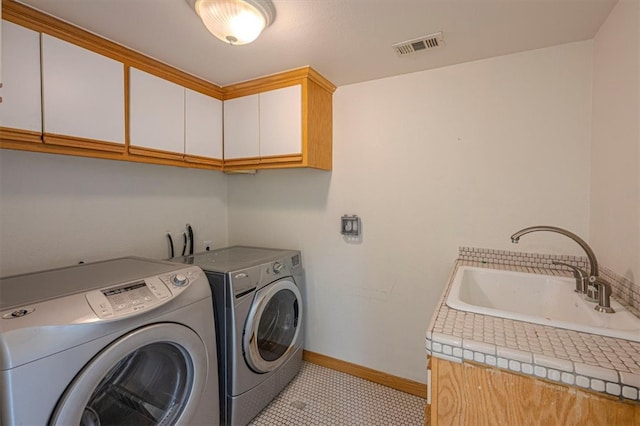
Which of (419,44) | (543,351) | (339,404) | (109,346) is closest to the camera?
(543,351)

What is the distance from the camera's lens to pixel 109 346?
1026 mm

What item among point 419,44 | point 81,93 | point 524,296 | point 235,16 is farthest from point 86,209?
point 524,296

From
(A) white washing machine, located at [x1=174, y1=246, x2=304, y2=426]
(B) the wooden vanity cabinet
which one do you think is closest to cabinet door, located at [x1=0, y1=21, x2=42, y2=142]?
(A) white washing machine, located at [x1=174, y1=246, x2=304, y2=426]

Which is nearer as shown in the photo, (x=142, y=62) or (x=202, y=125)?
(x=142, y=62)

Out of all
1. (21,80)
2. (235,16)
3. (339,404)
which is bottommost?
(339,404)

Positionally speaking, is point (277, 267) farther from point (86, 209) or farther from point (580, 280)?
point (580, 280)

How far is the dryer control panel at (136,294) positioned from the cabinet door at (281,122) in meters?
1.03

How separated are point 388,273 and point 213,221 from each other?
160 centimetres

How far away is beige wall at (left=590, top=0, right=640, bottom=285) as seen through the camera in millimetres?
1081

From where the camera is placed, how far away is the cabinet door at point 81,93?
1335 mm

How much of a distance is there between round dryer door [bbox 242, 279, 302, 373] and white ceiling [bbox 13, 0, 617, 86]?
1442 millimetres

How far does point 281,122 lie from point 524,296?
1.77 metres

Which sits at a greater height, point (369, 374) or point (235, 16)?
point (235, 16)

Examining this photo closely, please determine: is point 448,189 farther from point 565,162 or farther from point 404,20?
point 404,20
